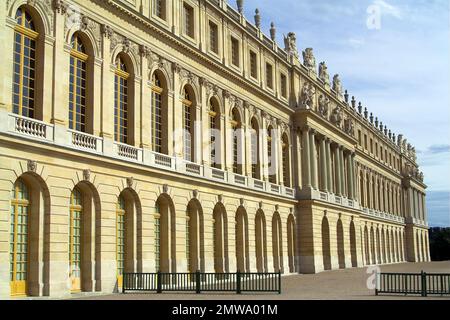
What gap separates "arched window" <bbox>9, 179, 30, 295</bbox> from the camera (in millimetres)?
23469

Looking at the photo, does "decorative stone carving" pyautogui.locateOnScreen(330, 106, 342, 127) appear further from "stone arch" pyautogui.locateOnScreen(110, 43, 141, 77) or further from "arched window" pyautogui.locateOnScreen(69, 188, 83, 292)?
"arched window" pyautogui.locateOnScreen(69, 188, 83, 292)

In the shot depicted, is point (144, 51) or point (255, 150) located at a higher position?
point (144, 51)

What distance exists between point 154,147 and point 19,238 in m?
10.9

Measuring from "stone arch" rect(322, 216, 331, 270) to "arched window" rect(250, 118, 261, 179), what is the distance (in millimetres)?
12892

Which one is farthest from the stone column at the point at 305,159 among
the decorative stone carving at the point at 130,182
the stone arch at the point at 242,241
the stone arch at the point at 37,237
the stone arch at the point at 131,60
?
the stone arch at the point at 37,237

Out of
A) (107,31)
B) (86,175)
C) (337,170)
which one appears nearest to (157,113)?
(107,31)

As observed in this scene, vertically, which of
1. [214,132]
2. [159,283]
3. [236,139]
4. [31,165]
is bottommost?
[159,283]

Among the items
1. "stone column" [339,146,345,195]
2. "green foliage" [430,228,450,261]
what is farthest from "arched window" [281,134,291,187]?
"green foliage" [430,228,450,261]

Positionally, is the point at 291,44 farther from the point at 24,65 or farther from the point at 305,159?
the point at 24,65

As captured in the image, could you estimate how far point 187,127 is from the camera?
3709cm

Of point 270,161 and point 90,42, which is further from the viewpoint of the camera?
point 270,161

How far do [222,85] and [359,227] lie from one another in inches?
1294

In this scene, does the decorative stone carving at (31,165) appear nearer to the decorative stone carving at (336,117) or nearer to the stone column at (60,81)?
the stone column at (60,81)
